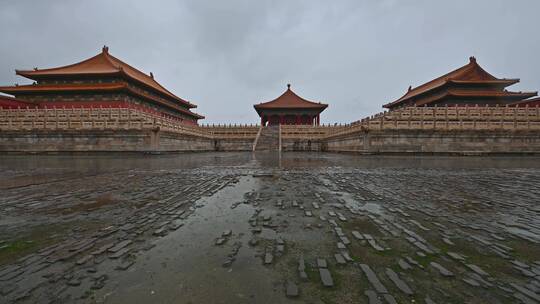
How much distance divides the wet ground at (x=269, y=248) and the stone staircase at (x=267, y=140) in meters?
23.7

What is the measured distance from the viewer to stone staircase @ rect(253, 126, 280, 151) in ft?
93.1

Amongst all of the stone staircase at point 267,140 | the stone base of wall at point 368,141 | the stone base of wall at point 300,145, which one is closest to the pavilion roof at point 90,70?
the stone base of wall at point 368,141

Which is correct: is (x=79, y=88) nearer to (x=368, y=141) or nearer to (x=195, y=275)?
(x=368, y=141)

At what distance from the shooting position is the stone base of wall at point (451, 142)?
1714cm

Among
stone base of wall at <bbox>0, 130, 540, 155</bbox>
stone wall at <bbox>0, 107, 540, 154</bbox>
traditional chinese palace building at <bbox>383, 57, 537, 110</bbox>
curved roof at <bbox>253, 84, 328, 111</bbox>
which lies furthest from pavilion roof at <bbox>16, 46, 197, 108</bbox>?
traditional chinese palace building at <bbox>383, 57, 537, 110</bbox>

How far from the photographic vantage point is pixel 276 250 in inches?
91.4

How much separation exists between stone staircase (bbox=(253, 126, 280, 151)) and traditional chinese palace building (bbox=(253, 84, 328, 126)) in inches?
327

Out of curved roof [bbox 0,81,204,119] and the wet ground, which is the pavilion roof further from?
the wet ground

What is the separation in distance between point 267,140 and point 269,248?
27791mm

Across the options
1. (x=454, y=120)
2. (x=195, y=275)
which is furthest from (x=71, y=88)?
(x=454, y=120)

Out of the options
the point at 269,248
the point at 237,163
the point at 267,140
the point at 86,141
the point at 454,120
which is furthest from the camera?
the point at 267,140

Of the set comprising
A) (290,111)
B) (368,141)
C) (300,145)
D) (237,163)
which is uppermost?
(290,111)

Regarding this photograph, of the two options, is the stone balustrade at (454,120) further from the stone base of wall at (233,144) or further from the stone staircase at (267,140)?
the stone base of wall at (233,144)

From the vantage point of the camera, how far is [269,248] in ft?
7.77
